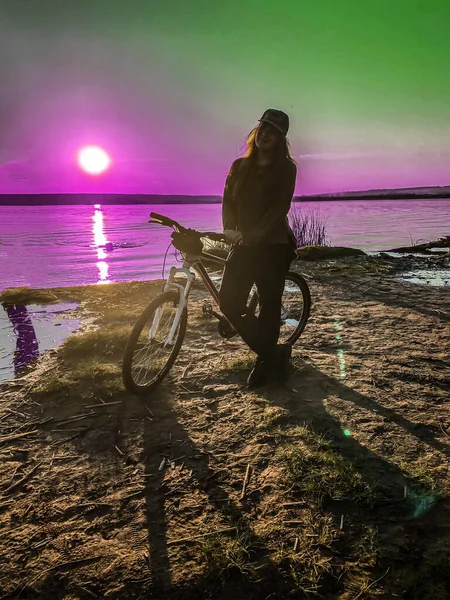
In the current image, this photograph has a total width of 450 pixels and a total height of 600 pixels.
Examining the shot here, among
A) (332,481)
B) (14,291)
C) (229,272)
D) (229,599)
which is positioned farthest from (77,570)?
(14,291)

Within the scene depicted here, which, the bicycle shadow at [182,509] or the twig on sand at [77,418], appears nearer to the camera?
the bicycle shadow at [182,509]

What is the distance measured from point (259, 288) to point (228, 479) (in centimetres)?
191

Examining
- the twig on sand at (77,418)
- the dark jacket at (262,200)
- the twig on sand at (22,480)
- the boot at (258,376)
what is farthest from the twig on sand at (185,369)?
the twig on sand at (22,480)

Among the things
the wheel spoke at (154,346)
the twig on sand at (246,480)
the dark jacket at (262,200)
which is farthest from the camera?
the wheel spoke at (154,346)

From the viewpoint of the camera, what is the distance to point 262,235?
12.3ft

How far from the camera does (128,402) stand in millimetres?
3998

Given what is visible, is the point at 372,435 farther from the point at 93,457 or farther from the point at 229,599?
the point at 93,457

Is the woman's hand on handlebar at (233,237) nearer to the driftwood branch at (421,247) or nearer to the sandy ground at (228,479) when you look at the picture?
the sandy ground at (228,479)

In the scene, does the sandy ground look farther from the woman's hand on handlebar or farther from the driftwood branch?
the driftwood branch

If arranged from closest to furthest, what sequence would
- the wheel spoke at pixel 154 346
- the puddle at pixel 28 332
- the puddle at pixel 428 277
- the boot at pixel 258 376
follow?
1. the wheel spoke at pixel 154 346
2. the boot at pixel 258 376
3. the puddle at pixel 28 332
4. the puddle at pixel 428 277

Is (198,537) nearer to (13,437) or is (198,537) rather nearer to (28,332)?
(13,437)

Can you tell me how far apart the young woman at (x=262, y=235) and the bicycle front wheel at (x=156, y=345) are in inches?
21.0

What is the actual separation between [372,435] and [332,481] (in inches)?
30.2

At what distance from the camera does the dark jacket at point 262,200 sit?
12.2ft
